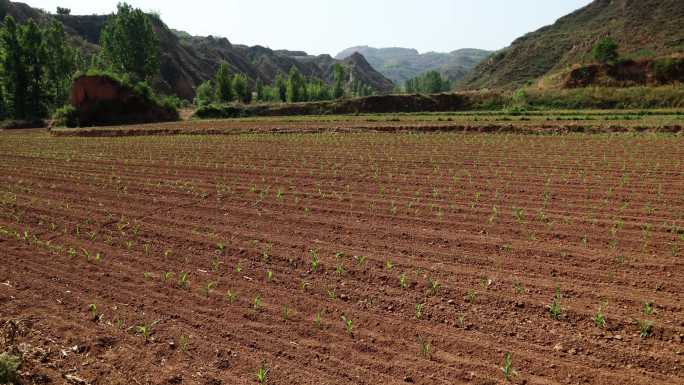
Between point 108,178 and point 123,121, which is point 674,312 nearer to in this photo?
point 108,178

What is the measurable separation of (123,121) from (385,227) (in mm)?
50241

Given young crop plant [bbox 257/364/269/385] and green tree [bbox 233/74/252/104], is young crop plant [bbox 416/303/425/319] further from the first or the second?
green tree [bbox 233/74/252/104]

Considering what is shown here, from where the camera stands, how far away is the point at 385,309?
6484 millimetres

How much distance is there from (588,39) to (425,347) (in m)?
104

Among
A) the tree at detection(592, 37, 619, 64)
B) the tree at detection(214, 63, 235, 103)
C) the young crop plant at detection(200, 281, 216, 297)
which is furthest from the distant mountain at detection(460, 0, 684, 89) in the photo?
the young crop plant at detection(200, 281, 216, 297)

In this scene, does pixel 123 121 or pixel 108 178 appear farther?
pixel 123 121

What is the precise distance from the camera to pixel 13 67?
5644cm

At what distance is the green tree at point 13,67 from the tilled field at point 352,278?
53707mm

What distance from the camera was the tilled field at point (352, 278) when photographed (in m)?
5.28

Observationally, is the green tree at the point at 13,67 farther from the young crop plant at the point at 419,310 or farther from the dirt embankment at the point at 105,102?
the young crop plant at the point at 419,310

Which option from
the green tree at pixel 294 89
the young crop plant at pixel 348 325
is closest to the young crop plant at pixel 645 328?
the young crop plant at pixel 348 325

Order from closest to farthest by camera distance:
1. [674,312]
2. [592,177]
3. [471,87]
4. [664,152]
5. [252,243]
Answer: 1. [674,312]
2. [252,243]
3. [592,177]
4. [664,152]
5. [471,87]

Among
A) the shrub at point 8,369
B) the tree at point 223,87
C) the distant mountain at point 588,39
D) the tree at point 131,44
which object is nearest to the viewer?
the shrub at point 8,369

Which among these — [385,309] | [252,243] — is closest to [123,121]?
[252,243]
